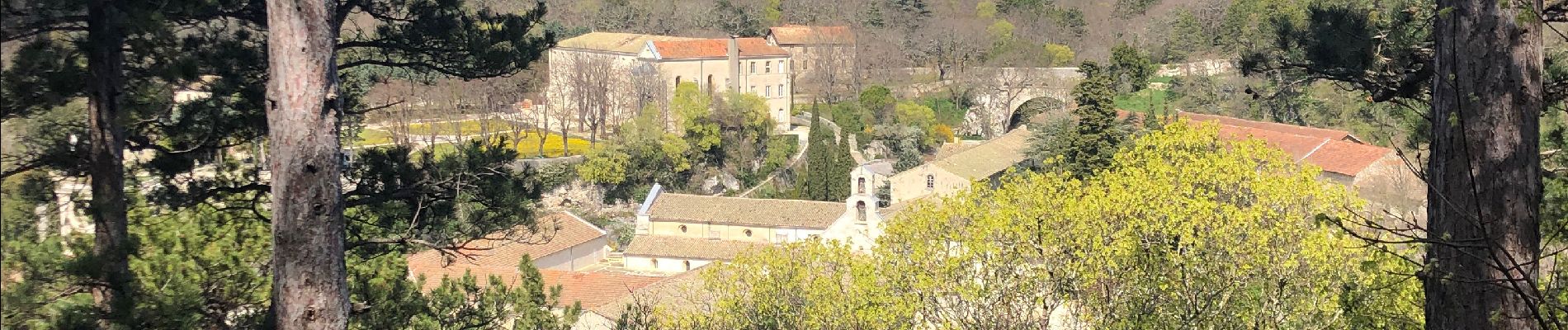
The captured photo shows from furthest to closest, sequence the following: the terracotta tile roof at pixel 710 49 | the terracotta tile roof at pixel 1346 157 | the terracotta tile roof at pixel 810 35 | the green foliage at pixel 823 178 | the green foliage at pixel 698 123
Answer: the terracotta tile roof at pixel 810 35
the terracotta tile roof at pixel 710 49
the green foliage at pixel 698 123
the green foliage at pixel 823 178
the terracotta tile roof at pixel 1346 157

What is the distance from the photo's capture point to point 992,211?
421 inches

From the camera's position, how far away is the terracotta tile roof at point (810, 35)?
159 feet

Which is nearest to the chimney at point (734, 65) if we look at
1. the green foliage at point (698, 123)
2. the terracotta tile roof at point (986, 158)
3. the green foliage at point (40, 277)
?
the green foliage at point (698, 123)

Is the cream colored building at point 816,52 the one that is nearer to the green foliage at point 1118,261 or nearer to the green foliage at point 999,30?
the green foliage at point 999,30

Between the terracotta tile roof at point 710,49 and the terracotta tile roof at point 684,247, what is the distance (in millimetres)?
15156

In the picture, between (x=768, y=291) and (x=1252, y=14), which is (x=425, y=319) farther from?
(x=1252, y=14)

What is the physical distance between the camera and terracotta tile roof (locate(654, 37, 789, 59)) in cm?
4084

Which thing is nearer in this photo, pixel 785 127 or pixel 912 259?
pixel 912 259

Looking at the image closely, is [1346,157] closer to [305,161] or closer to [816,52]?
[305,161]

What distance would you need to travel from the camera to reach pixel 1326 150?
2538 centimetres

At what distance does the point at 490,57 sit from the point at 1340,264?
6.47m

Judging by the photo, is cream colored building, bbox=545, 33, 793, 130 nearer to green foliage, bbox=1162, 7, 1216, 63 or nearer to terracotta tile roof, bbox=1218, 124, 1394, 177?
green foliage, bbox=1162, 7, 1216, 63

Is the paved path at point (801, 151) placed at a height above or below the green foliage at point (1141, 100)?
below

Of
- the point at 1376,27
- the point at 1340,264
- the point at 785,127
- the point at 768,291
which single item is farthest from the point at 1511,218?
the point at 785,127
